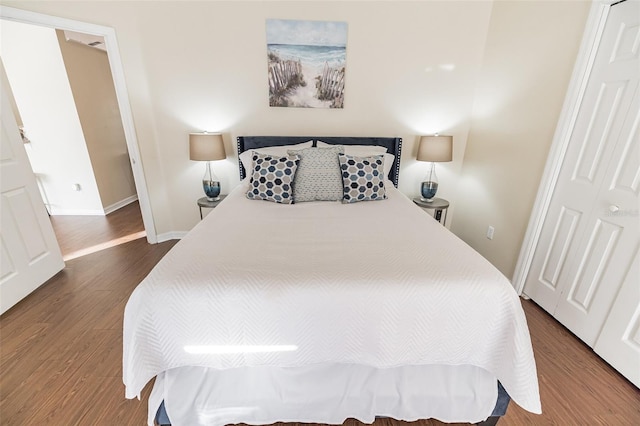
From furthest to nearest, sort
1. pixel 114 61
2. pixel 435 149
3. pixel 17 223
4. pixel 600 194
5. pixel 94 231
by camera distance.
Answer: pixel 94 231, pixel 435 149, pixel 114 61, pixel 17 223, pixel 600 194

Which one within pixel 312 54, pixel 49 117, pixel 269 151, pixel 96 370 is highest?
pixel 312 54

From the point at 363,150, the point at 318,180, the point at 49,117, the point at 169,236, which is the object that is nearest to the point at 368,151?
the point at 363,150

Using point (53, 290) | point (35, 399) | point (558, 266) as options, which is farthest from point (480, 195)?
point (53, 290)

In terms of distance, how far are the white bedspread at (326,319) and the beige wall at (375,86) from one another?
146cm

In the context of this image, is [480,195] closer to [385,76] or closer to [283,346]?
[385,76]

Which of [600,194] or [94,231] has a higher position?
[600,194]

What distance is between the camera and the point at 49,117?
3.36 m

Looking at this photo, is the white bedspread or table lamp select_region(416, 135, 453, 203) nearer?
the white bedspread

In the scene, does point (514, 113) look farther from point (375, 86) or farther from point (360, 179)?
point (360, 179)

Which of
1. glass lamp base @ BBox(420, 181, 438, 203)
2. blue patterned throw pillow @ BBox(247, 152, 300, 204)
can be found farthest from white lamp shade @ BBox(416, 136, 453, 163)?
blue patterned throw pillow @ BBox(247, 152, 300, 204)

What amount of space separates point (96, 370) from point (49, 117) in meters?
3.50

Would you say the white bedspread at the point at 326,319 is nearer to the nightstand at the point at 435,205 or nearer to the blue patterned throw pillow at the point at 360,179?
the blue patterned throw pillow at the point at 360,179

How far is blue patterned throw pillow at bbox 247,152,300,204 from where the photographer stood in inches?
81.7

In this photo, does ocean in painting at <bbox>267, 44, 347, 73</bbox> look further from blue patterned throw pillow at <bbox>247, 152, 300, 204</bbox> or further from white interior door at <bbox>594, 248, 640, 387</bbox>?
white interior door at <bbox>594, 248, 640, 387</bbox>
